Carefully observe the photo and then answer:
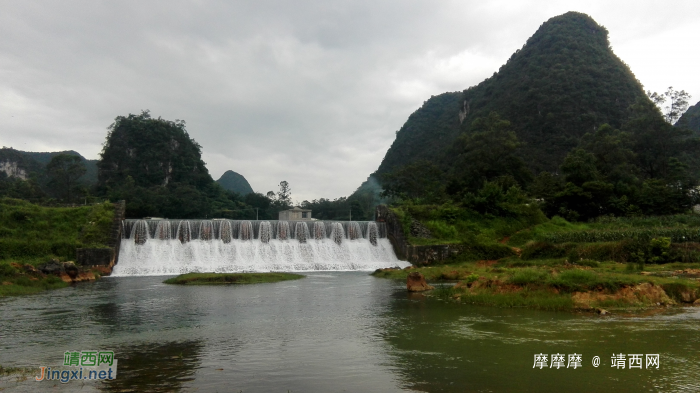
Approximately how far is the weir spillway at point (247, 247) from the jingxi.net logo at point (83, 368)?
58.5 ft

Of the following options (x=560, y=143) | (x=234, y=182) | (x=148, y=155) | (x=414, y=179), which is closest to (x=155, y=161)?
(x=148, y=155)

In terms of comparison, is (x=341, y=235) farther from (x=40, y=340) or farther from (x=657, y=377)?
(x=657, y=377)

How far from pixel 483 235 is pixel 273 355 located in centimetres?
2381

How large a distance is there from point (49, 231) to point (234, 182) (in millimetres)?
111793

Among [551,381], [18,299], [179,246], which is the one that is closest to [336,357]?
[551,381]

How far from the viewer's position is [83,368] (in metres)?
6.67

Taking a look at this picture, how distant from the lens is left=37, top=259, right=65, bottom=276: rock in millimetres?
18942

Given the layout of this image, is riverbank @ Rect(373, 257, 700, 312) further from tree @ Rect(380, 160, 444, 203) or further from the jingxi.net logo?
tree @ Rect(380, 160, 444, 203)

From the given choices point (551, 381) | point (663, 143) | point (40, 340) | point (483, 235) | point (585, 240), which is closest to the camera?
point (551, 381)

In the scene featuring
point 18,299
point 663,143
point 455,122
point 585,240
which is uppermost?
point 455,122

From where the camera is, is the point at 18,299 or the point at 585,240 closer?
the point at 18,299

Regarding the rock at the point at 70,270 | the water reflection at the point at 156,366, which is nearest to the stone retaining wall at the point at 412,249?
the rock at the point at 70,270

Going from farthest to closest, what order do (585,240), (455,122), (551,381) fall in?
(455,122) < (585,240) < (551,381)

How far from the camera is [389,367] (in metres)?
6.53
